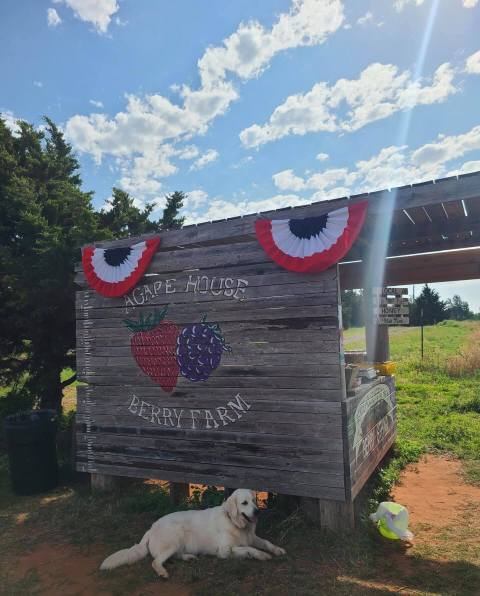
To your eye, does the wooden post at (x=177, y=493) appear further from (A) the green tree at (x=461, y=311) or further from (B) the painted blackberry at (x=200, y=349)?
(A) the green tree at (x=461, y=311)

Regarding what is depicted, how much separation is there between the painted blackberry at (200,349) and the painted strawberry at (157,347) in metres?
0.11

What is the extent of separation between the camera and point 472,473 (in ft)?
21.6

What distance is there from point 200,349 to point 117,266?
1610mm

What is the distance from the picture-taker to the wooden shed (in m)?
4.61

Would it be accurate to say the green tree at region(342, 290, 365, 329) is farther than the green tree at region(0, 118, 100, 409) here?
Yes

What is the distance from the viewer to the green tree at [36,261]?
7.85 metres

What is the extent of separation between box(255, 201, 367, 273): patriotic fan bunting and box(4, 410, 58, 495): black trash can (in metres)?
4.20

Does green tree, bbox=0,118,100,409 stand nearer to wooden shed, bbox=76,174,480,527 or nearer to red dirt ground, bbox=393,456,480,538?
wooden shed, bbox=76,174,480,527

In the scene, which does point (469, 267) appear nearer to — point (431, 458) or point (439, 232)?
point (439, 232)

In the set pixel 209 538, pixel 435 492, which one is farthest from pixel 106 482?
pixel 435 492

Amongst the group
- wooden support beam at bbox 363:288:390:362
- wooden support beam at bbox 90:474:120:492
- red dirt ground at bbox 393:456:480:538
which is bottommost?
red dirt ground at bbox 393:456:480:538

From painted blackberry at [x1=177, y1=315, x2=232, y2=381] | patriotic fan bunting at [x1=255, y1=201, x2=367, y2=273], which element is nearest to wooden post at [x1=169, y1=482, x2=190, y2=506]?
painted blackberry at [x1=177, y1=315, x2=232, y2=381]

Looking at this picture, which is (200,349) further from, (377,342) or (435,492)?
(377,342)

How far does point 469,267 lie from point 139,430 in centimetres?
512
